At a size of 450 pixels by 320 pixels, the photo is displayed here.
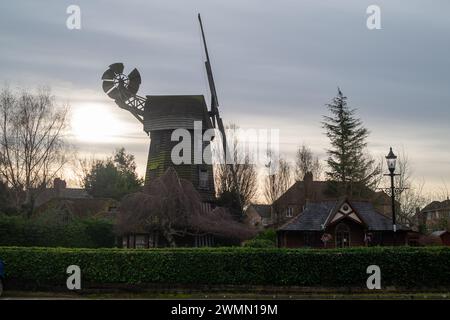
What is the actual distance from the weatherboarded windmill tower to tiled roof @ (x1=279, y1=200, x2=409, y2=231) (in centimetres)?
920

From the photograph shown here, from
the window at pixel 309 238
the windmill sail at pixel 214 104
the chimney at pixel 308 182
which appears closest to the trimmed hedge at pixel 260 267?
the window at pixel 309 238

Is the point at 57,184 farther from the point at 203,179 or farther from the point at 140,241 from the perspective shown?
the point at 140,241

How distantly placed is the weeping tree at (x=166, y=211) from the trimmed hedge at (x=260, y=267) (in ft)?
29.5

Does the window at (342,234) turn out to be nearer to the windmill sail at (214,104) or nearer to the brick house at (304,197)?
the windmill sail at (214,104)

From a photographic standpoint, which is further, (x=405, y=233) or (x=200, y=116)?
(x=200, y=116)

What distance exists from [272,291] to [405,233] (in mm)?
21508

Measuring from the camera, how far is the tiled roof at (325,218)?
44.1m

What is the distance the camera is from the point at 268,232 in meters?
52.4

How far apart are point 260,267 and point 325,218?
15.2m

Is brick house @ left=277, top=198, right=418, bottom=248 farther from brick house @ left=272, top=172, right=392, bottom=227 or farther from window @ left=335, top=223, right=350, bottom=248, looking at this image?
brick house @ left=272, top=172, right=392, bottom=227

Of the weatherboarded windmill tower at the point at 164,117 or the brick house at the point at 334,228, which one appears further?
the weatherboarded windmill tower at the point at 164,117

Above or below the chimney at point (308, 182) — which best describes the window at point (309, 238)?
below
